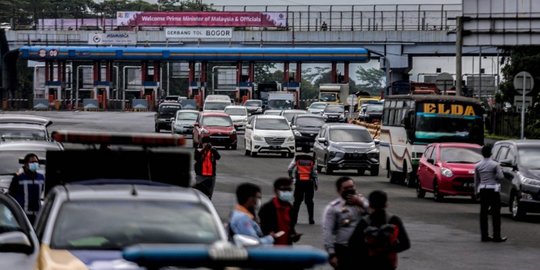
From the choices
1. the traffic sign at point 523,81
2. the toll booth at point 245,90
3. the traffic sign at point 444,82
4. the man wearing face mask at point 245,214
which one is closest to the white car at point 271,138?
the traffic sign at point 523,81

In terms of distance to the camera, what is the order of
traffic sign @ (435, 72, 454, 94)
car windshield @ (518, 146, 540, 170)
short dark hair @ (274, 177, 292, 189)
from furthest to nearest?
traffic sign @ (435, 72, 454, 94), car windshield @ (518, 146, 540, 170), short dark hair @ (274, 177, 292, 189)

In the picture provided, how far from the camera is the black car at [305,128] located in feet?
186

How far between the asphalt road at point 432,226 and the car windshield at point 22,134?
13.7 ft

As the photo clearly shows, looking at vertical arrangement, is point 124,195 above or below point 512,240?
above

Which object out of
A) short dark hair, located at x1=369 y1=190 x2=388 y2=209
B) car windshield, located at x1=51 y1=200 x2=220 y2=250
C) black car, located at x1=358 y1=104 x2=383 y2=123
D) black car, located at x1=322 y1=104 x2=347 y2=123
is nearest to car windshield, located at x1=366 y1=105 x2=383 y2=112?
black car, located at x1=358 y1=104 x2=383 y2=123

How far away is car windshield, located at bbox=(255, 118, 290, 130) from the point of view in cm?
5344

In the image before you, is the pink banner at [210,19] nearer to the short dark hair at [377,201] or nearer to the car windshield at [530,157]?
the car windshield at [530,157]

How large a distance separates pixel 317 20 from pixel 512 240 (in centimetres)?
9329

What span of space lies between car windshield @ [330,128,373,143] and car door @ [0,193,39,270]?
31.0m

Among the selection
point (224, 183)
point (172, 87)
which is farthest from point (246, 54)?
point (224, 183)

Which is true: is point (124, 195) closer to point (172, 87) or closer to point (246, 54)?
point (246, 54)

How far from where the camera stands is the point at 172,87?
171 meters

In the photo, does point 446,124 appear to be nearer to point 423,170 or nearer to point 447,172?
point 423,170

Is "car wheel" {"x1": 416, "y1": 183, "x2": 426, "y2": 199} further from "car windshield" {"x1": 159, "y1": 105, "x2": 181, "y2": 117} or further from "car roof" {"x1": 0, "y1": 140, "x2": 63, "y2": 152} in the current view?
"car windshield" {"x1": 159, "y1": 105, "x2": 181, "y2": 117}
